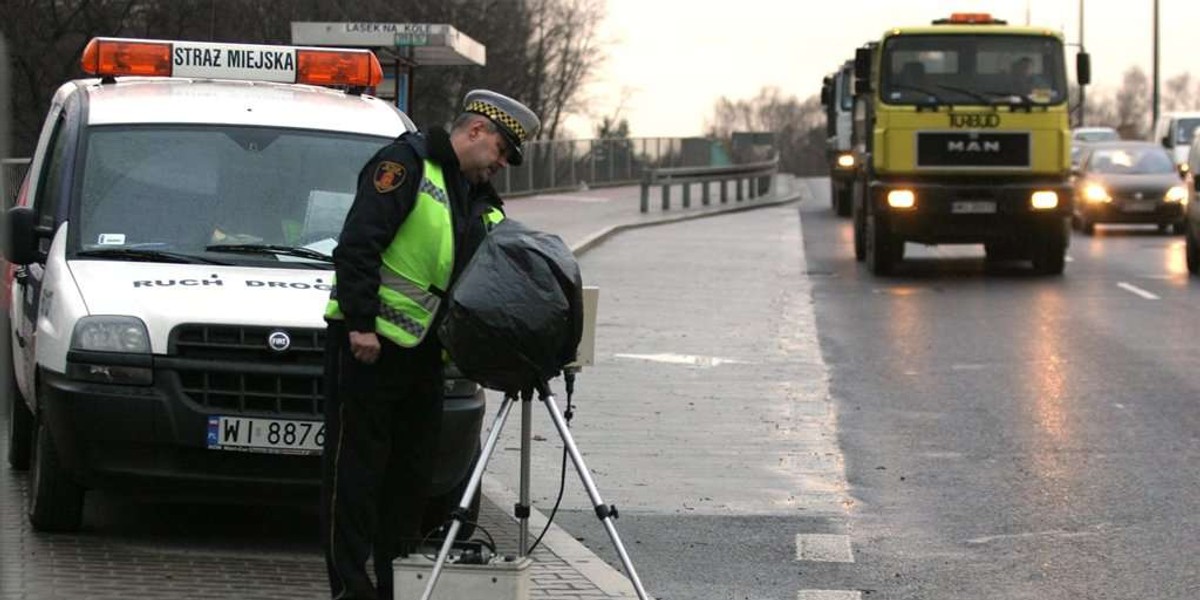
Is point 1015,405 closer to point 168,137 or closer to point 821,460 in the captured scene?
point 821,460

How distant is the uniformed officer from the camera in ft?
21.5

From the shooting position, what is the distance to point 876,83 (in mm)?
24469

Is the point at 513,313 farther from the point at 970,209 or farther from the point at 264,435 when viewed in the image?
the point at 970,209

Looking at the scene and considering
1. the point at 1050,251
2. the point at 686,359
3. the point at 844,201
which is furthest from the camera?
the point at 844,201

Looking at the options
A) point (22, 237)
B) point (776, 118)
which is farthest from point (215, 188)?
point (776, 118)

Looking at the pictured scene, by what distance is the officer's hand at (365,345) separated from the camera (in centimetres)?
649

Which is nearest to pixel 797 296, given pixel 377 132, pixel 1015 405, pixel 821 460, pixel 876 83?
pixel 876 83

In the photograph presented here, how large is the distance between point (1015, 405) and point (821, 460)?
2.50m

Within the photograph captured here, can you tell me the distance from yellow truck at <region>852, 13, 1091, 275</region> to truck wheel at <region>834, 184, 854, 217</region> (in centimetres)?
1642

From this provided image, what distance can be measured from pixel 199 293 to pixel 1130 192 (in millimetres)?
30433

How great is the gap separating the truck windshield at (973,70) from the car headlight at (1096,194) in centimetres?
1308

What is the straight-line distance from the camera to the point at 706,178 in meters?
44.2

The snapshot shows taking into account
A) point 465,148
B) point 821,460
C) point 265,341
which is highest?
point 465,148

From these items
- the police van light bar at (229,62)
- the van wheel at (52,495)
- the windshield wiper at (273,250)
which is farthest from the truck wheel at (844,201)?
the van wheel at (52,495)
